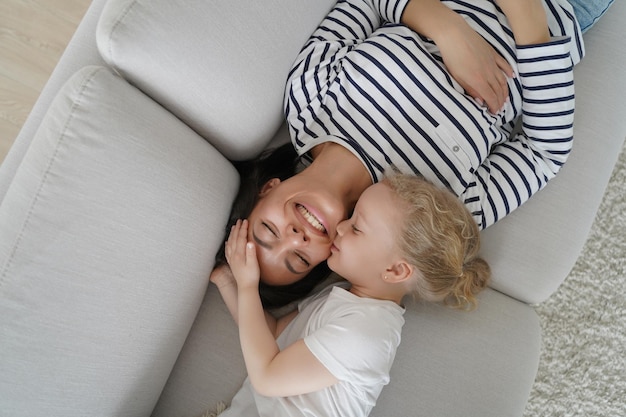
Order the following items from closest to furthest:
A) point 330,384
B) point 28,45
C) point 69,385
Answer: point 69,385 → point 330,384 → point 28,45

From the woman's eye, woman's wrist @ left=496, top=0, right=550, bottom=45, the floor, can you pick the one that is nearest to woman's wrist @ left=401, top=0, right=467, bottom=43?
woman's wrist @ left=496, top=0, right=550, bottom=45

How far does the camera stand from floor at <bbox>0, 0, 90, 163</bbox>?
60.7 inches

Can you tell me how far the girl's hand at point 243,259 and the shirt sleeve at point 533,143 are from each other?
518mm

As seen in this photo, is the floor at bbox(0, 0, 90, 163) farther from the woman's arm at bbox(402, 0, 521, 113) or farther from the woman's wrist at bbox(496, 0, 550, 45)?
the woman's wrist at bbox(496, 0, 550, 45)

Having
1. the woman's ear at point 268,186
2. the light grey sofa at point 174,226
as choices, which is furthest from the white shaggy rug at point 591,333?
the woman's ear at point 268,186

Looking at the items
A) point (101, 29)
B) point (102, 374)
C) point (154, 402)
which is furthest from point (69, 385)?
point (101, 29)

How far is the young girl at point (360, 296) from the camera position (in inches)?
35.9

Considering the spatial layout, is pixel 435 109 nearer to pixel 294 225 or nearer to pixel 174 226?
pixel 294 225

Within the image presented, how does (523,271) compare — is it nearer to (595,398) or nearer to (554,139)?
(554,139)

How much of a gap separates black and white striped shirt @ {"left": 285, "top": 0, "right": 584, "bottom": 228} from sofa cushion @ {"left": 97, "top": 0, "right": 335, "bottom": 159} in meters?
0.08

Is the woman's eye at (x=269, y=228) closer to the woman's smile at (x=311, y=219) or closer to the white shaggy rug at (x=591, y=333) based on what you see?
the woman's smile at (x=311, y=219)

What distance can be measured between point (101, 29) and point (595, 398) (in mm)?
1700

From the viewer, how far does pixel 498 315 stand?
3.64 ft

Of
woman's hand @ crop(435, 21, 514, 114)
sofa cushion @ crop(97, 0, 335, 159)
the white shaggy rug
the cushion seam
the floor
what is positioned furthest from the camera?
the floor
